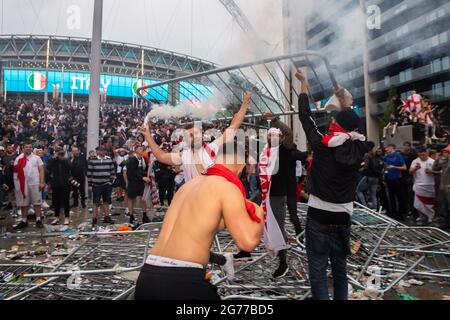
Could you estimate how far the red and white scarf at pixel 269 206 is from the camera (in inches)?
141

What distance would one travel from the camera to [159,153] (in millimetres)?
3621

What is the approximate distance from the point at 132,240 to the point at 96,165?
128 inches

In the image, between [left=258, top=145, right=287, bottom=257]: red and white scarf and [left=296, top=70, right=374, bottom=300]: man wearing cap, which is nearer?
[left=296, top=70, right=374, bottom=300]: man wearing cap

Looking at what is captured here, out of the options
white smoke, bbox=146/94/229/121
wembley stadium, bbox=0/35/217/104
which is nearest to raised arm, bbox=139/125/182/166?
white smoke, bbox=146/94/229/121

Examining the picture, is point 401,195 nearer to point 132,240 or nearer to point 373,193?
point 373,193

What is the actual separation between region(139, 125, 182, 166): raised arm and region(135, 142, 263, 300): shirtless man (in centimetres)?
194

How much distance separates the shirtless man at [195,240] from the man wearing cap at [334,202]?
101cm

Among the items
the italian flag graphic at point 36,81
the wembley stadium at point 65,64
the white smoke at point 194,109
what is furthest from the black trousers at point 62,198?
the italian flag graphic at point 36,81

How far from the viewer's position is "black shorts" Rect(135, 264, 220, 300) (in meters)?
1.60

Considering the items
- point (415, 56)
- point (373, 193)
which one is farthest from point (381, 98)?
point (373, 193)

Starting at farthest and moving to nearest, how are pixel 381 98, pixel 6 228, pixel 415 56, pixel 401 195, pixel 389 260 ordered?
1. pixel 381 98
2. pixel 415 56
3. pixel 401 195
4. pixel 6 228
5. pixel 389 260

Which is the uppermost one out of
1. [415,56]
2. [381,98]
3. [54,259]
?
[415,56]

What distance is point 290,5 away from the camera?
475 cm

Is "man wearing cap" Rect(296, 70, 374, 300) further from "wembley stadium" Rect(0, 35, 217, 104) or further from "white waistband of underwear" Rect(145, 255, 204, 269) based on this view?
"wembley stadium" Rect(0, 35, 217, 104)
